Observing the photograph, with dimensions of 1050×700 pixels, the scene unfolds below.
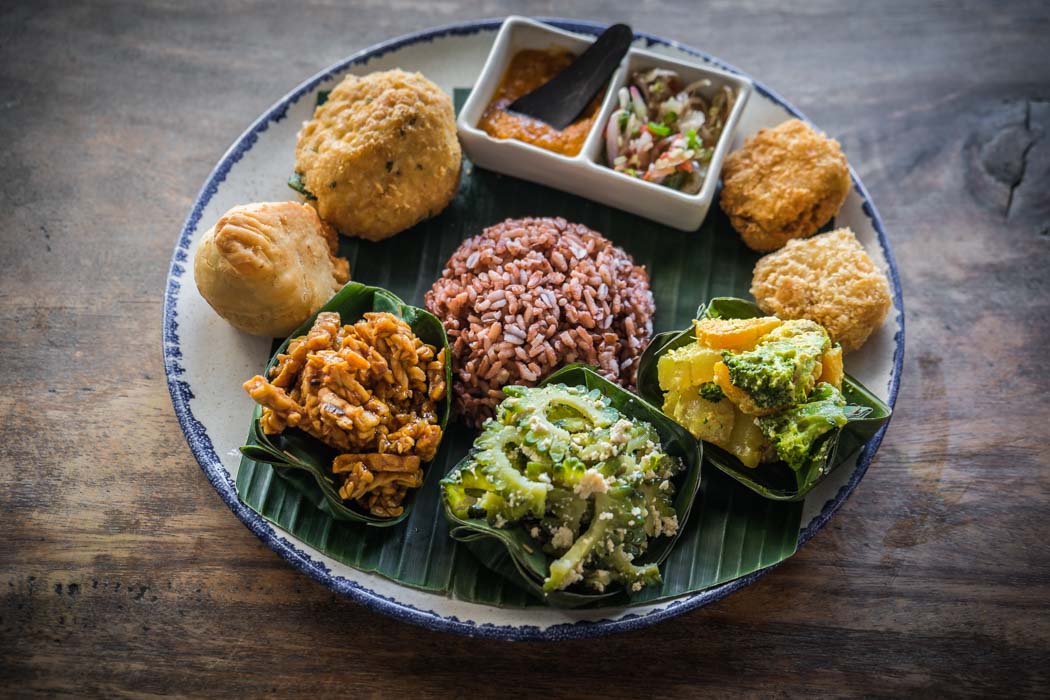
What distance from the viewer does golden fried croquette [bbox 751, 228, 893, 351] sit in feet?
13.2

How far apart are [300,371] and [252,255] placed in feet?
1.91

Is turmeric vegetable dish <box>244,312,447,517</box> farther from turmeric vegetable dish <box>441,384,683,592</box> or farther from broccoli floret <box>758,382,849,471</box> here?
broccoli floret <box>758,382,849,471</box>

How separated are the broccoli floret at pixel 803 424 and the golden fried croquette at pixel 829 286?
1.79ft

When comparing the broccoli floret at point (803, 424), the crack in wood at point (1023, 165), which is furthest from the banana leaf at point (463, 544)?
the crack in wood at point (1023, 165)

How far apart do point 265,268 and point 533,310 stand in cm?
128

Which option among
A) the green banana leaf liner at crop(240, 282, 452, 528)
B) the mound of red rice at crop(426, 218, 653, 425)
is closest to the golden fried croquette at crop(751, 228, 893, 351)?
the mound of red rice at crop(426, 218, 653, 425)

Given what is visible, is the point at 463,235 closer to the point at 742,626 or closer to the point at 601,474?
the point at 601,474

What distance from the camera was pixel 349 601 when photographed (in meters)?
4.14

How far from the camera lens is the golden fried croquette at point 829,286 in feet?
13.2

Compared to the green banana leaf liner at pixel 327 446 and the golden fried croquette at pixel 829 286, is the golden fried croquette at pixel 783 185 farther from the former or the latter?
the green banana leaf liner at pixel 327 446

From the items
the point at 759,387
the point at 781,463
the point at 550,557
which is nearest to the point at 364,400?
the point at 550,557

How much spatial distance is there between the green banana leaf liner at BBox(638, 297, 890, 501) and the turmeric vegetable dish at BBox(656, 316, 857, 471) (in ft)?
0.27

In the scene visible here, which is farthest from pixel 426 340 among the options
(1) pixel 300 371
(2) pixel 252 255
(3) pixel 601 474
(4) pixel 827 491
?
(4) pixel 827 491

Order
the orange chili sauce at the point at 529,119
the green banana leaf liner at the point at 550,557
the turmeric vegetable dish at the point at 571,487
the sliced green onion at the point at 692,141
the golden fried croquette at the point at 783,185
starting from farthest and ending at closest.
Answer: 1. the orange chili sauce at the point at 529,119
2. the sliced green onion at the point at 692,141
3. the golden fried croquette at the point at 783,185
4. the green banana leaf liner at the point at 550,557
5. the turmeric vegetable dish at the point at 571,487
